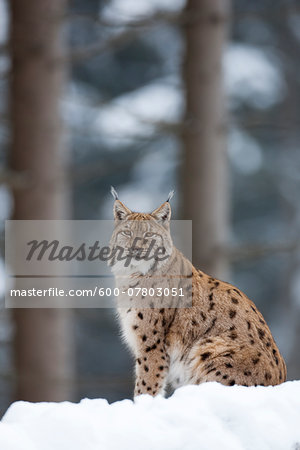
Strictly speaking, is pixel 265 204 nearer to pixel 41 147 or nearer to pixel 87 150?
pixel 87 150

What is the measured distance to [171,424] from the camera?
14.5 ft

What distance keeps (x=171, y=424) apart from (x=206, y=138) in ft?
23.6

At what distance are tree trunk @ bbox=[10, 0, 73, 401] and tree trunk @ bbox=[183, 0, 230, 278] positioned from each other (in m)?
1.92

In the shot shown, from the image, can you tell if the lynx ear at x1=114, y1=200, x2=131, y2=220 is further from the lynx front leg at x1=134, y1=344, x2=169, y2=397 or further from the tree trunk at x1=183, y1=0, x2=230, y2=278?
the tree trunk at x1=183, y1=0, x2=230, y2=278

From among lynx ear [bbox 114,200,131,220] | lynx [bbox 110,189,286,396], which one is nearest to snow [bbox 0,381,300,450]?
lynx [bbox 110,189,286,396]

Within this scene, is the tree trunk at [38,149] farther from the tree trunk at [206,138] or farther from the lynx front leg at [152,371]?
the lynx front leg at [152,371]

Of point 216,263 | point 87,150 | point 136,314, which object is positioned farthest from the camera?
point 87,150

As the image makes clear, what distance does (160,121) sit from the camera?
11.1 m

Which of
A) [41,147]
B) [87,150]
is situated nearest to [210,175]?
[41,147]

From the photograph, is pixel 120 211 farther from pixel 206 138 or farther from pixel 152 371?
pixel 206 138

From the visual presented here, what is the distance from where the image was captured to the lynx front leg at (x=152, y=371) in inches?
227

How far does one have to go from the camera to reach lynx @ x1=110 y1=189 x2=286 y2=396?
5.35m

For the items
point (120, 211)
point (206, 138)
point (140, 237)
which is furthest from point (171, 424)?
point (206, 138)

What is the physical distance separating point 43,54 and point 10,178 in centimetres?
236
